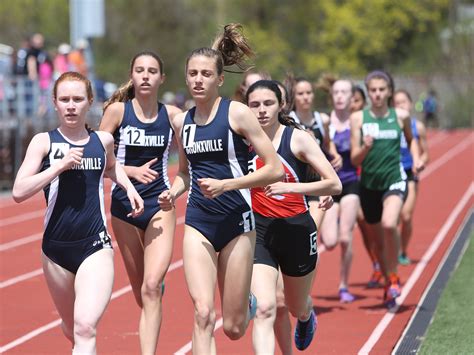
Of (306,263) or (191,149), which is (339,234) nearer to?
(306,263)

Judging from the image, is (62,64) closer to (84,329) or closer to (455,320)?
(455,320)

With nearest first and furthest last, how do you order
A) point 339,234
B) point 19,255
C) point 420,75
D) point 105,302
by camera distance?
point 105,302 → point 339,234 → point 19,255 → point 420,75

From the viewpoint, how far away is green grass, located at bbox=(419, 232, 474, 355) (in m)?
8.66

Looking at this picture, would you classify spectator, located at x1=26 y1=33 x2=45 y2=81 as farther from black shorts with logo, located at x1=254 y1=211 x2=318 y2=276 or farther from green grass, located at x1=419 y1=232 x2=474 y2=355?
black shorts with logo, located at x1=254 y1=211 x2=318 y2=276

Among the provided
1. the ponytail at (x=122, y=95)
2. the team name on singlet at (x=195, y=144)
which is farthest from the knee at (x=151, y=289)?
the ponytail at (x=122, y=95)

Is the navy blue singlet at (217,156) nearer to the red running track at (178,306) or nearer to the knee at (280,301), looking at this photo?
the knee at (280,301)

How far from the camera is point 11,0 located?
72938 mm

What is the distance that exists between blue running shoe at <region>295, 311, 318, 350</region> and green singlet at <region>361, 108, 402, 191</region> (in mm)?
3142

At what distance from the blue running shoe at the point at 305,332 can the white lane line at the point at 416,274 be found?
814mm

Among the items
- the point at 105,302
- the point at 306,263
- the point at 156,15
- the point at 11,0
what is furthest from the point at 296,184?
the point at 11,0

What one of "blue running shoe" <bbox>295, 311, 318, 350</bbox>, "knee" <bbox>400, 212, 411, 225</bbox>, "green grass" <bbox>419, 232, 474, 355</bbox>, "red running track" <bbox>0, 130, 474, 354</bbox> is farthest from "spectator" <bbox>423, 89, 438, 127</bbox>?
"blue running shoe" <bbox>295, 311, 318, 350</bbox>

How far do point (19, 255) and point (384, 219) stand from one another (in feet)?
20.6

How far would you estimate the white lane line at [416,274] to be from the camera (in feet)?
29.8

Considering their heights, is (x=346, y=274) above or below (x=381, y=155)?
below
